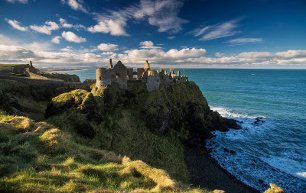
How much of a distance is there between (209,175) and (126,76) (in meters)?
28.9

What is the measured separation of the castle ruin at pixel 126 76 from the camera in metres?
44.8

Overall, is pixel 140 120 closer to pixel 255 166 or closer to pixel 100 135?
pixel 100 135

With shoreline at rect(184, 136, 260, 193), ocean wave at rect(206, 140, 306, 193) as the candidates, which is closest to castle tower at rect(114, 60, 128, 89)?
shoreline at rect(184, 136, 260, 193)

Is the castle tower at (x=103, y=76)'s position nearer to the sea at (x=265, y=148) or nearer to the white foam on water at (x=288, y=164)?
the sea at (x=265, y=148)

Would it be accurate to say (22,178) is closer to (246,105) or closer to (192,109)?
(192,109)

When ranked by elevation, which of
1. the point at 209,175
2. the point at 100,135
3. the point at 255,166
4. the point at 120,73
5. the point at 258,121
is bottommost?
the point at 255,166

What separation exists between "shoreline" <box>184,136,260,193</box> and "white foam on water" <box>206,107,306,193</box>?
1710 millimetres

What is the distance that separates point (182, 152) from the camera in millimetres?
44781

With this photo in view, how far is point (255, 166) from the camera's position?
1666 inches

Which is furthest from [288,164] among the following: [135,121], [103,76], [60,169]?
[60,169]

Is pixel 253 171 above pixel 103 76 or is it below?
below

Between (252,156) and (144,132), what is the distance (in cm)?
2585

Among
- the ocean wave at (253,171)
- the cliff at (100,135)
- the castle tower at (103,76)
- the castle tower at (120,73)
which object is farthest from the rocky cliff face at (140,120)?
the ocean wave at (253,171)

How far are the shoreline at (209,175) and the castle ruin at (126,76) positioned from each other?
64.8 feet
